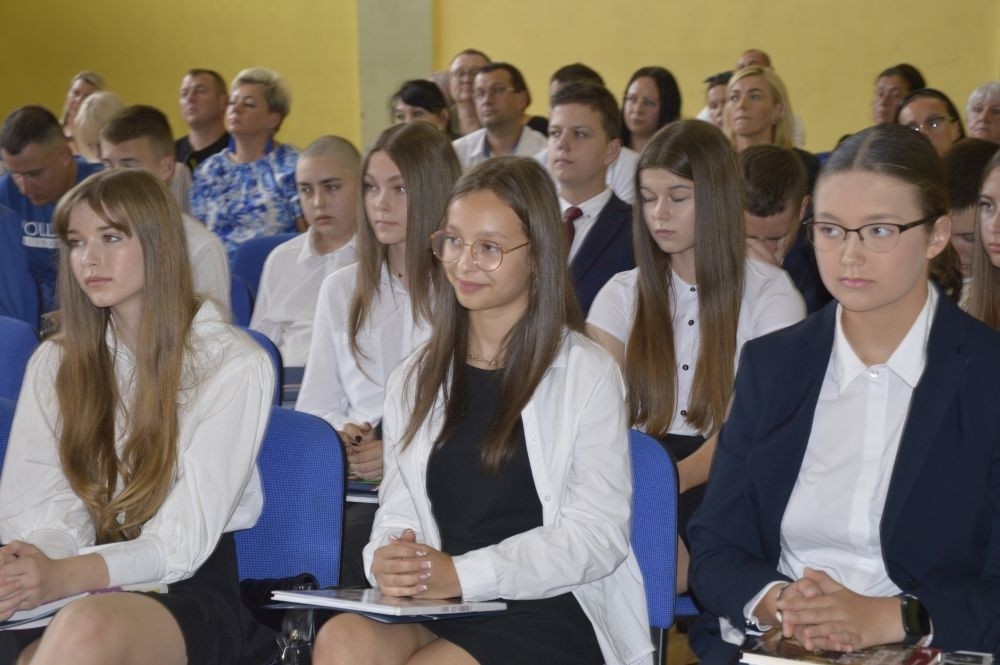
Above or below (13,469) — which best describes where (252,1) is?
above

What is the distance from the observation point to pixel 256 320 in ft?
13.3

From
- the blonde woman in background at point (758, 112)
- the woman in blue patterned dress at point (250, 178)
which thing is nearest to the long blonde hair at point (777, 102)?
the blonde woman in background at point (758, 112)

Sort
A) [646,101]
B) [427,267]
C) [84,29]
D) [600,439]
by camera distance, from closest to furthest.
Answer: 1. [600,439]
2. [427,267]
3. [646,101]
4. [84,29]

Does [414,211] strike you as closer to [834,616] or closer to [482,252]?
[482,252]

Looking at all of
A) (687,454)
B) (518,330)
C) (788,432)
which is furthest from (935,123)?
(788,432)

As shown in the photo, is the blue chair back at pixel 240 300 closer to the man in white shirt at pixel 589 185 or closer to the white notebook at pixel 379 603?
the man in white shirt at pixel 589 185

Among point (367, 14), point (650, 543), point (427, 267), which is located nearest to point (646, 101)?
point (367, 14)

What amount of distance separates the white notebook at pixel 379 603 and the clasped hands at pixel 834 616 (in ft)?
1.60

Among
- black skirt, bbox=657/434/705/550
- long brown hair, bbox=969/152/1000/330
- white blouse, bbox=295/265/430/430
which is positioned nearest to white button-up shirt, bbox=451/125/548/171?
white blouse, bbox=295/265/430/430

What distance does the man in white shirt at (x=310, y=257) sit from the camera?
406 centimetres

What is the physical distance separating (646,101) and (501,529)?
4.33 meters

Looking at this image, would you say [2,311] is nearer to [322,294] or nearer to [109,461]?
[322,294]

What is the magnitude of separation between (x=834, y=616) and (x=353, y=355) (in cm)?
179

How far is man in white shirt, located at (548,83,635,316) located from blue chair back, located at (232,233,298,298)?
113cm
